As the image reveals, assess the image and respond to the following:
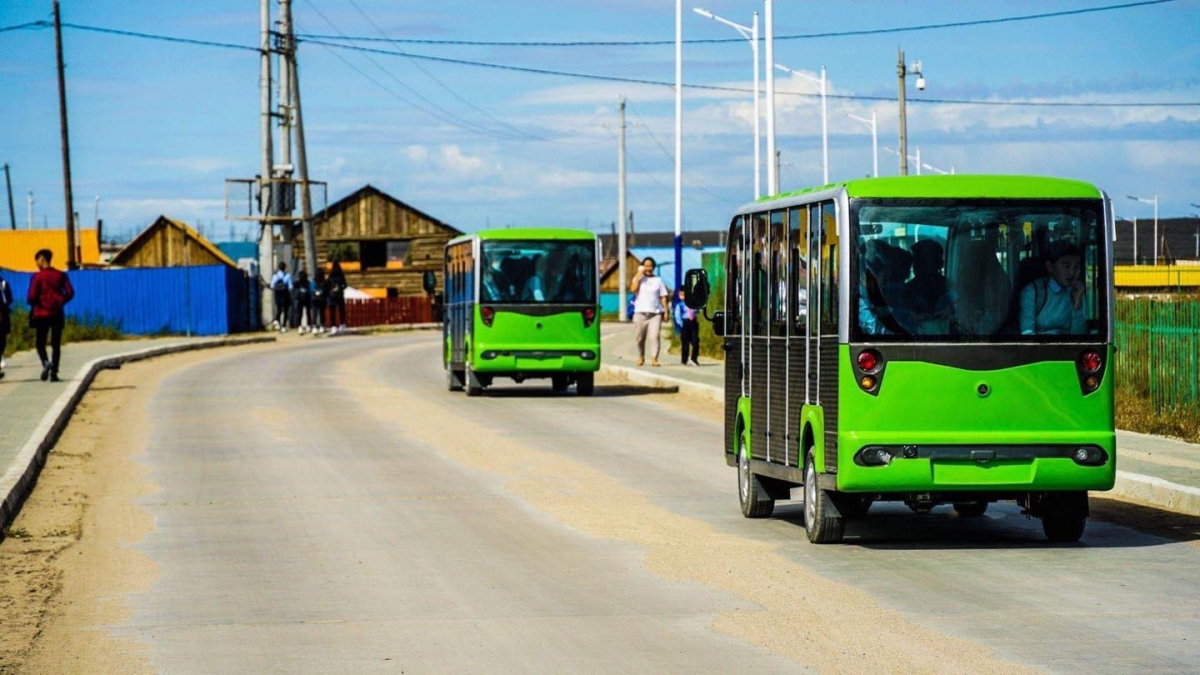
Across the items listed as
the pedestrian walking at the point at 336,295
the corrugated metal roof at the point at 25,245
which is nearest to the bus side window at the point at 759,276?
the pedestrian walking at the point at 336,295

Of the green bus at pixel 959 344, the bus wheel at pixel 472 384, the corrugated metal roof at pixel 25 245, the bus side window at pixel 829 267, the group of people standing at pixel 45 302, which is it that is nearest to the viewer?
the green bus at pixel 959 344

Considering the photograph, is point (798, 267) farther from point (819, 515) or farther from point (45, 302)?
point (45, 302)

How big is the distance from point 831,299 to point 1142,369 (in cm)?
1122

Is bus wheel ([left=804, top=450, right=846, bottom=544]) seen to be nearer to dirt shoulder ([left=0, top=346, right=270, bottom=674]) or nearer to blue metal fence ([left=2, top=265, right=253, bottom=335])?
dirt shoulder ([left=0, top=346, right=270, bottom=674])

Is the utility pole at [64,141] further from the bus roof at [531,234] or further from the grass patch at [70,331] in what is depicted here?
the bus roof at [531,234]

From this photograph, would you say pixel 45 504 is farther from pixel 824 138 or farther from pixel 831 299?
pixel 824 138

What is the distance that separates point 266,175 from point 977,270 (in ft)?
155

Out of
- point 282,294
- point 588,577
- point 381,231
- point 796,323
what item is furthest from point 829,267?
point 381,231

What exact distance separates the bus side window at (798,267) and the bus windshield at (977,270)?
758 mm

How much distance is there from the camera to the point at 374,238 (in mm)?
95562

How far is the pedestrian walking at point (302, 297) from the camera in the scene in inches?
2181

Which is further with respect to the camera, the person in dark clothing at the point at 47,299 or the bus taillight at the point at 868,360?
the person in dark clothing at the point at 47,299

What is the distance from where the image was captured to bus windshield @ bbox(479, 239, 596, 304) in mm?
28125

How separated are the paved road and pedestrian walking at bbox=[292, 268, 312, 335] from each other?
36534mm
